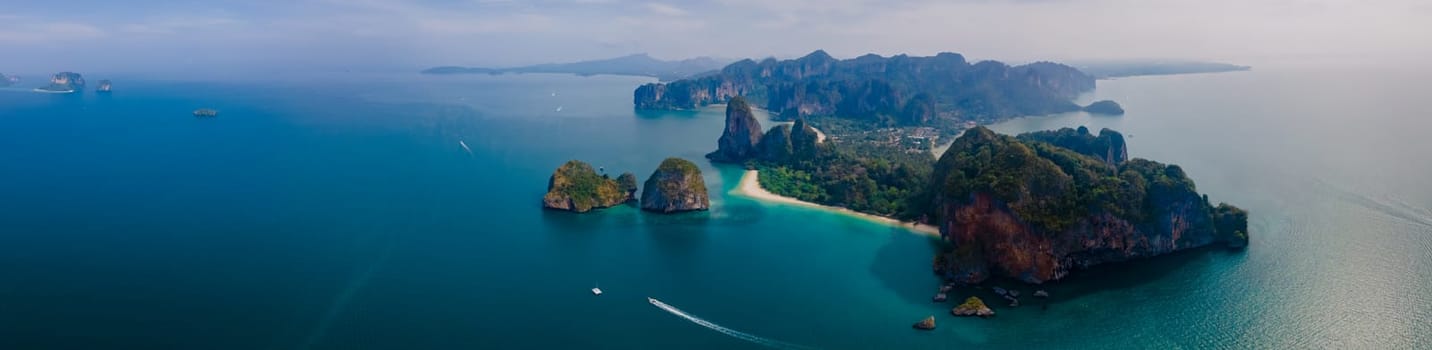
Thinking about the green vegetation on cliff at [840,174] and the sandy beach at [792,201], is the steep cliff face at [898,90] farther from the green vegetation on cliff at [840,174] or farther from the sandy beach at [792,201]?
the sandy beach at [792,201]

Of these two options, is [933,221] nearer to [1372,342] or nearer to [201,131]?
[1372,342]

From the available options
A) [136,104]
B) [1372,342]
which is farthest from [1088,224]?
[136,104]

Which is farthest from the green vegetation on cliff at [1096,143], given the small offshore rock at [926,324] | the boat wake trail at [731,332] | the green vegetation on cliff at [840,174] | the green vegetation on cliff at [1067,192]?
the boat wake trail at [731,332]

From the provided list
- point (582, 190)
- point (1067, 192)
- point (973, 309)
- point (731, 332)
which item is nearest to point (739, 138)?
point (582, 190)

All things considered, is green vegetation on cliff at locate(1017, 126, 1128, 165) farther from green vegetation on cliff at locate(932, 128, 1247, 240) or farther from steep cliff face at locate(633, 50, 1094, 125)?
steep cliff face at locate(633, 50, 1094, 125)

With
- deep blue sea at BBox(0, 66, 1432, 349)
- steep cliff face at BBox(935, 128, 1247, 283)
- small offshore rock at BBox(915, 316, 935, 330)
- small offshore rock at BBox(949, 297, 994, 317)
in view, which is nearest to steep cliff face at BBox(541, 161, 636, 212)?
deep blue sea at BBox(0, 66, 1432, 349)
